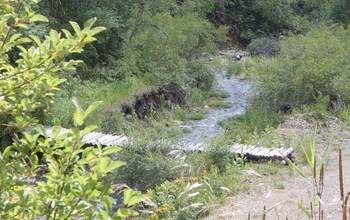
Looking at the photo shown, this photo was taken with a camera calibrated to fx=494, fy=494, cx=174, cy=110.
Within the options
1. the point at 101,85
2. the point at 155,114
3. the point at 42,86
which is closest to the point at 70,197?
the point at 42,86

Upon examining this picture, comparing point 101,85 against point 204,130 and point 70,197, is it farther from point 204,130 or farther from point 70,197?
point 70,197

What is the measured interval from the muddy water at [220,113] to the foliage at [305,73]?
1468mm

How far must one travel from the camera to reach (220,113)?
52.5ft

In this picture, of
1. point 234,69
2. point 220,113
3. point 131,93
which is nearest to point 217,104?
point 220,113

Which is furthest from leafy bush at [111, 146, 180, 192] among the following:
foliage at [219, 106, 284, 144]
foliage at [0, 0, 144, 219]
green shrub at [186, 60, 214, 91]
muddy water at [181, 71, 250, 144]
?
green shrub at [186, 60, 214, 91]

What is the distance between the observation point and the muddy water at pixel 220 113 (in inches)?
502

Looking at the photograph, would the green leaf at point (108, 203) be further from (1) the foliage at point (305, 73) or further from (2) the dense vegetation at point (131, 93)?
(1) the foliage at point (305, 73)

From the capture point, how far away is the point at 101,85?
1344cm

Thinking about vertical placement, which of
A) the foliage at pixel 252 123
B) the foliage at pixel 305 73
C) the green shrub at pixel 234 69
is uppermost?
the foliage at pixel 305 73

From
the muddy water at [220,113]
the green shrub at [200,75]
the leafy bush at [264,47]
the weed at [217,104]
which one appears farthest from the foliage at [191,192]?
the leafy bush at [264,47]

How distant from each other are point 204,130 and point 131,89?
7.83ft

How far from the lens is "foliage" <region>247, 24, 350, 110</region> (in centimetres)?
1285

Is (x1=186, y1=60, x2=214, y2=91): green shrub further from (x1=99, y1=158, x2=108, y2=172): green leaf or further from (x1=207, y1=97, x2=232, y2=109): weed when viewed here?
(x1=99, y1=158, x2=108, y2=172): green leaf

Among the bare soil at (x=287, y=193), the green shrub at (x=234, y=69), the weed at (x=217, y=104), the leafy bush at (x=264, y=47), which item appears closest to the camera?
the bare soil at (x=287, y=193)
